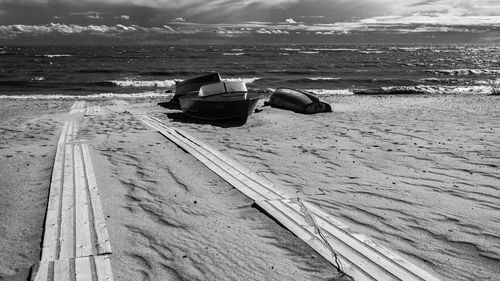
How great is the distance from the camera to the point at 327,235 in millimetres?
4316

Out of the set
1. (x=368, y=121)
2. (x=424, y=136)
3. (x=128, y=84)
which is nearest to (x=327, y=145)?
(x=424, y=136)

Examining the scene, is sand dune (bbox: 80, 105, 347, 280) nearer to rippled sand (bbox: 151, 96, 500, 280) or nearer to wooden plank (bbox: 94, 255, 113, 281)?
wooden plank (bbox: 94, 255, 113, 281)

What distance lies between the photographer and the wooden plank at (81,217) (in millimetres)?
3959

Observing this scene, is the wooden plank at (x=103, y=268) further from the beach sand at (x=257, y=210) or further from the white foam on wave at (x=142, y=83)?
the white foam on wave at (x=142, y=83)

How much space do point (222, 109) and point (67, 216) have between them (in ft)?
28.5

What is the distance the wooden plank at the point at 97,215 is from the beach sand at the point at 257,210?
0.26ft

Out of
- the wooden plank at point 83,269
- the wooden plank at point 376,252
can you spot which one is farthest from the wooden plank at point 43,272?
the wooden plank at point 376,252

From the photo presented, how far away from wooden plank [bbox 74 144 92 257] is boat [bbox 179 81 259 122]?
21.5ft

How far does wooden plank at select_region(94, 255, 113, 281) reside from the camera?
11.4 feet

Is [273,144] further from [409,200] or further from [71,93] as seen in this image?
[71,93]

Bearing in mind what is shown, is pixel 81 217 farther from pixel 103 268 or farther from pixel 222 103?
pixel 222 103

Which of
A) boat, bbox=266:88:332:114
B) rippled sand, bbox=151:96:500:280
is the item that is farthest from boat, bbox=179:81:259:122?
boat, bbox=266:88:332:114

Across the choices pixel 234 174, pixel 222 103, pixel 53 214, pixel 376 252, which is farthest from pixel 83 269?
pixel 222 103

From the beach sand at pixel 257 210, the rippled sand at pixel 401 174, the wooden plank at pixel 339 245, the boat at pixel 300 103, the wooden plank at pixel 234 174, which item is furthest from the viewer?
the boat at pixel 300 103
